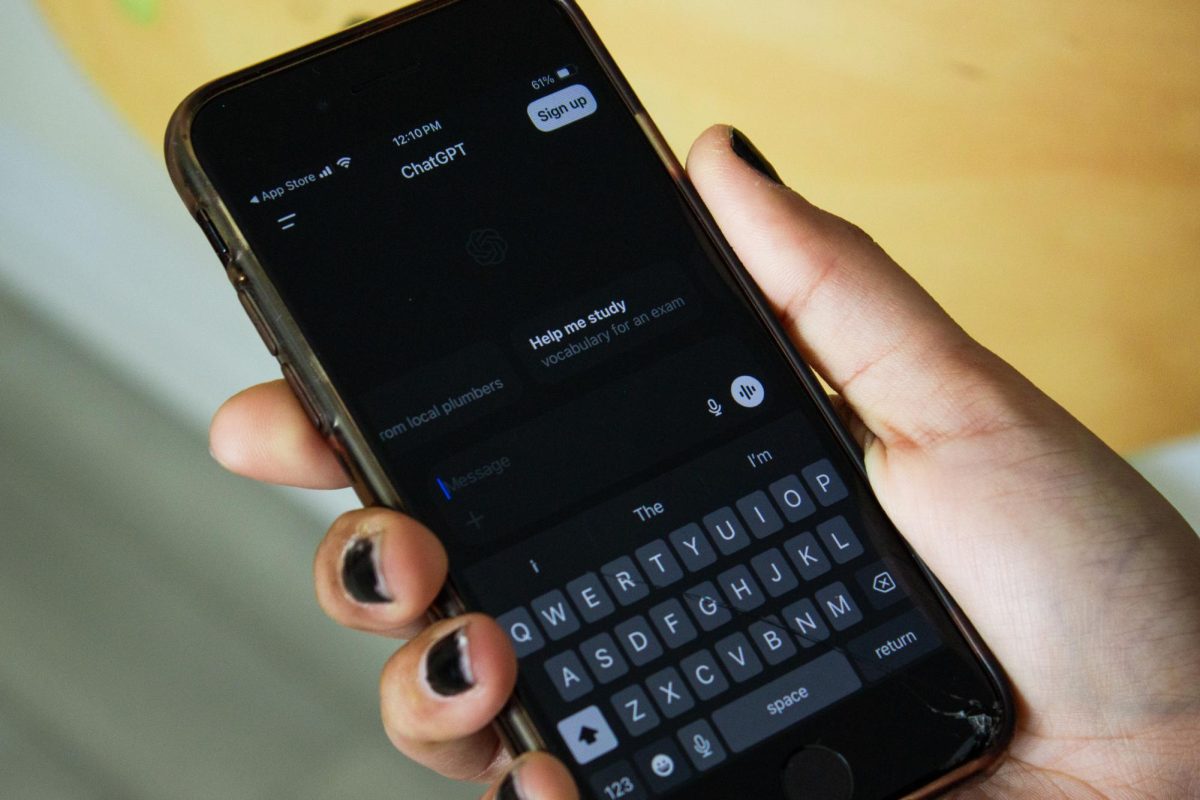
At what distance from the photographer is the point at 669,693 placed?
1.43 ft

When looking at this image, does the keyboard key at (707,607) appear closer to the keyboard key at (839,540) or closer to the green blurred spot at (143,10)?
the keyboard key at (839,540)

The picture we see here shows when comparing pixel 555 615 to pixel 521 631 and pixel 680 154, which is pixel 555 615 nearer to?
pixel 521 631

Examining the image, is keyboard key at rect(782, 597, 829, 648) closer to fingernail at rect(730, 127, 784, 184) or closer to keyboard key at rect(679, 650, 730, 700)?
keyboard key at rect(679, 650, 730, 700)

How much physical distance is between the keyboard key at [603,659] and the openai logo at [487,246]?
143mm

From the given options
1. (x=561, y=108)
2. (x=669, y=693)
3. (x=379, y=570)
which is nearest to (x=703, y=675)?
(x=669, y=693)

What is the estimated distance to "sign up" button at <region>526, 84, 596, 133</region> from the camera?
498 millimetres

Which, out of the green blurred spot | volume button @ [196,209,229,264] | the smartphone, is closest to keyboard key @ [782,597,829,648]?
the smartphone

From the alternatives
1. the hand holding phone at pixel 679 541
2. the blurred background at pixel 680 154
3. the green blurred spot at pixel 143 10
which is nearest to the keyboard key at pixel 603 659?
the hand holding phone at pixel 679 541

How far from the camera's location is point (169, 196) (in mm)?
730

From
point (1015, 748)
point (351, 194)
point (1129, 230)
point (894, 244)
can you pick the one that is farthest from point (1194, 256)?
point (351, 194)

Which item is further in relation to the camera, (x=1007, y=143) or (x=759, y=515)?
(x=1007, y=143)

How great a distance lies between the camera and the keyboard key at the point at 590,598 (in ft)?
1.45

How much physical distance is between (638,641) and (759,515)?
0.21 ft

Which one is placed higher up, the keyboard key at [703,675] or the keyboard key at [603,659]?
the keyboard key at [603,659]
